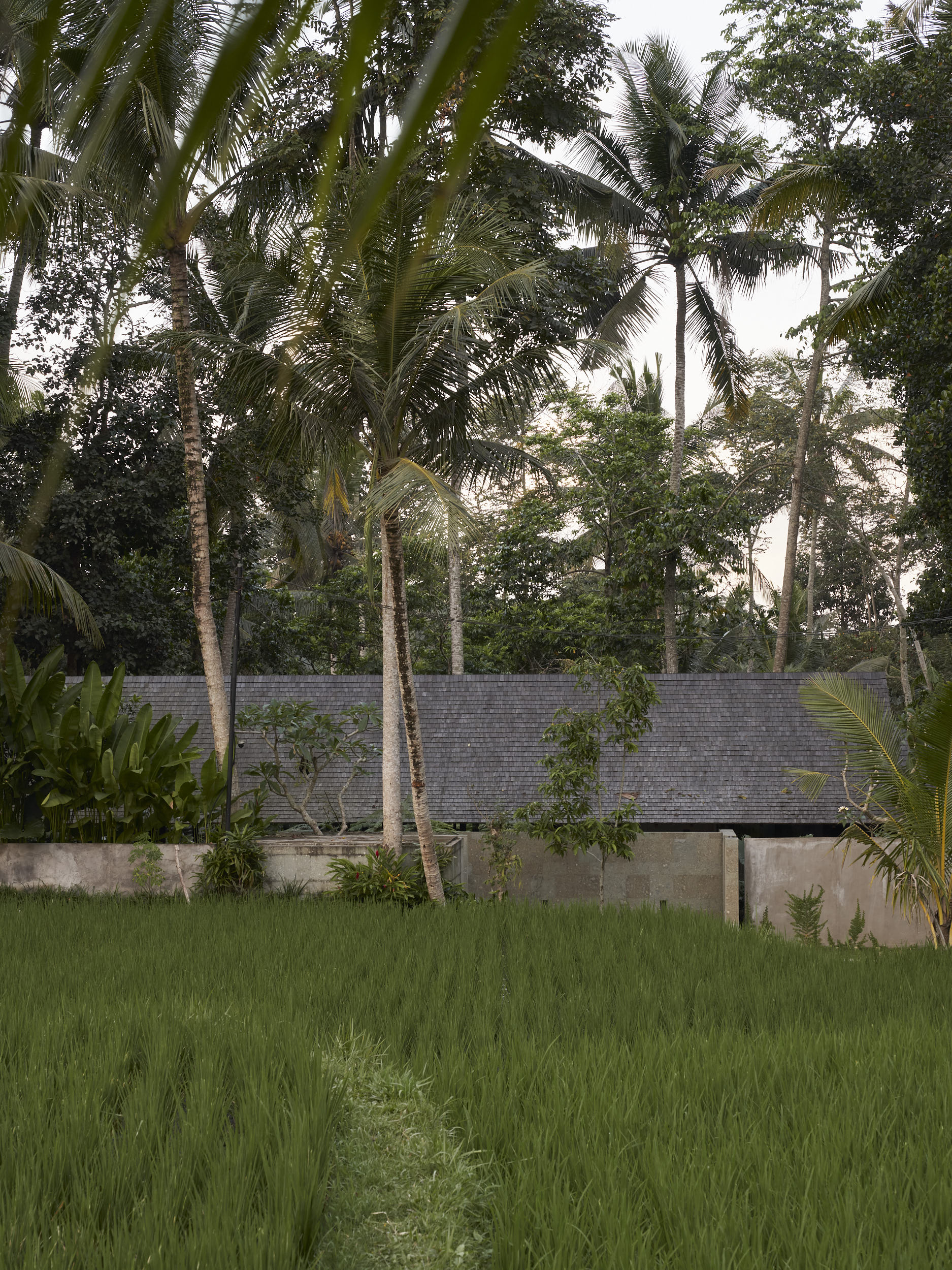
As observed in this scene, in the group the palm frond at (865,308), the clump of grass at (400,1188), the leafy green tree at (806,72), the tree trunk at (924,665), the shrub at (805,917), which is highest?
the leafy green tree at (806,72)

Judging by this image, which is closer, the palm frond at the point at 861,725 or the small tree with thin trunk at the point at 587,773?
the palm frond at the point at 861,725

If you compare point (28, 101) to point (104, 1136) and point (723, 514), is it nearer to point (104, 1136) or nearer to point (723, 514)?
point (104, 1136)

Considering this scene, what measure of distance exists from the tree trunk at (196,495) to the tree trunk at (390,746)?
68.1 inches

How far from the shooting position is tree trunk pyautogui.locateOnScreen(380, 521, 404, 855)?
10.3 m

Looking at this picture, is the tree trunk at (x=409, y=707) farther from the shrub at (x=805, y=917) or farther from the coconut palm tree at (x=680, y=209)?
the coconut palm tree at (x=680, y=209)

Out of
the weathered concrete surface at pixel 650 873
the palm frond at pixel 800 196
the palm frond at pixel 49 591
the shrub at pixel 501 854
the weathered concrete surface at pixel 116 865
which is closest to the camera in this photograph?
the weathered concrete surface at pixel 116 865

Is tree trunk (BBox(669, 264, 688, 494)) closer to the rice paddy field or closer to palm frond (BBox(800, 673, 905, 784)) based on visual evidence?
palm frond (BBox(800, 673, 905, 784))

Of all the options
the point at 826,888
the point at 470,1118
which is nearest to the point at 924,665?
the point at 826,888

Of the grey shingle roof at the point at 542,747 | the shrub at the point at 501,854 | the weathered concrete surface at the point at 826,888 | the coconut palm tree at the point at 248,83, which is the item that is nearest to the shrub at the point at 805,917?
the weathered concrete surface at the point at 826,888

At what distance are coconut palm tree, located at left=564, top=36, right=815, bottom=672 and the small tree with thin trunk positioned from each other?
8.40m

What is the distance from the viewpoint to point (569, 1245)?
2531 millimetres

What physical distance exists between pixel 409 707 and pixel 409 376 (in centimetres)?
294

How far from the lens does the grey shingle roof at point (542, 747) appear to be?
1336cm

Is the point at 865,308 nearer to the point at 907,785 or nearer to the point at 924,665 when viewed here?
the point at 907,785
